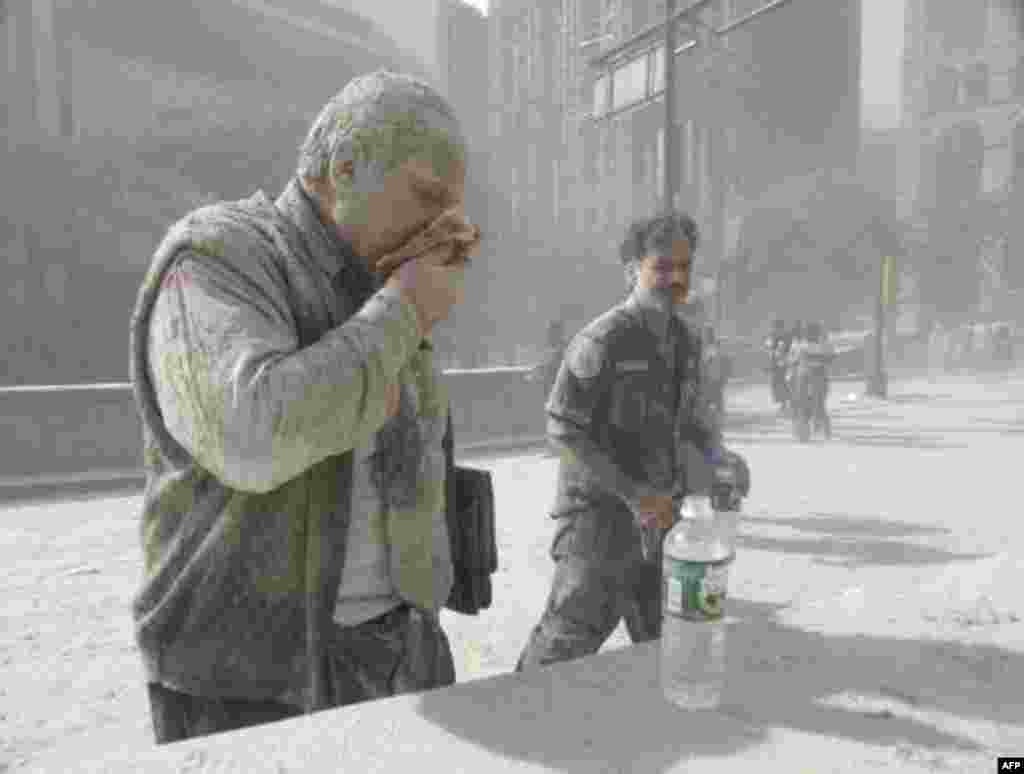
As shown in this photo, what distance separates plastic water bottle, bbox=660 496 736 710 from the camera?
1650 millimetres

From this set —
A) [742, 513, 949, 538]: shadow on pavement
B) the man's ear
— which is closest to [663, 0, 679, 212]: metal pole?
[742, 513, 949, 538]: shadow on pavement

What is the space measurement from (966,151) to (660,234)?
67.4 m

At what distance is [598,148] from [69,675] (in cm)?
5679

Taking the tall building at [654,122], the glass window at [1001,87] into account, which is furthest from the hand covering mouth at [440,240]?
the glass window at [1001,87]

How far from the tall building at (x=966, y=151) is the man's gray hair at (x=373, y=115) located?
5350 centimetres

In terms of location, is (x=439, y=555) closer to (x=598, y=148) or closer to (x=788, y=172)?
(x=598, y=148)

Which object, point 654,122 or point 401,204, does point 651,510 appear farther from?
point 654,122

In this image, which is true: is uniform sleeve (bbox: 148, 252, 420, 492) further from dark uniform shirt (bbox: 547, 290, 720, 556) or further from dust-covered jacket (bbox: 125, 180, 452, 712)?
dark uniform shirt (bbox: 547, 290, 720, 556)

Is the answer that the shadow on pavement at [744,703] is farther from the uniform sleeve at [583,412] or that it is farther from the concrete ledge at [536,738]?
the uniform sleeve at [583,412]

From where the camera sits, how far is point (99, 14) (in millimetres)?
40312

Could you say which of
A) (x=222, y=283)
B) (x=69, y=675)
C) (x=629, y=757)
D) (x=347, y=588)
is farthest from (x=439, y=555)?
(x=69, y=675)

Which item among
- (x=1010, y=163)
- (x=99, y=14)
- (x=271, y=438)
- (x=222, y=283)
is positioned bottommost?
(x=271, y=438)

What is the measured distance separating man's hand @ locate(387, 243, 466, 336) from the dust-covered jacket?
0.12ft

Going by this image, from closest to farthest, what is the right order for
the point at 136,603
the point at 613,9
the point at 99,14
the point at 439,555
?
the point at 136,603, the point at 439,555, the point at 99,14, the point at 613,9
